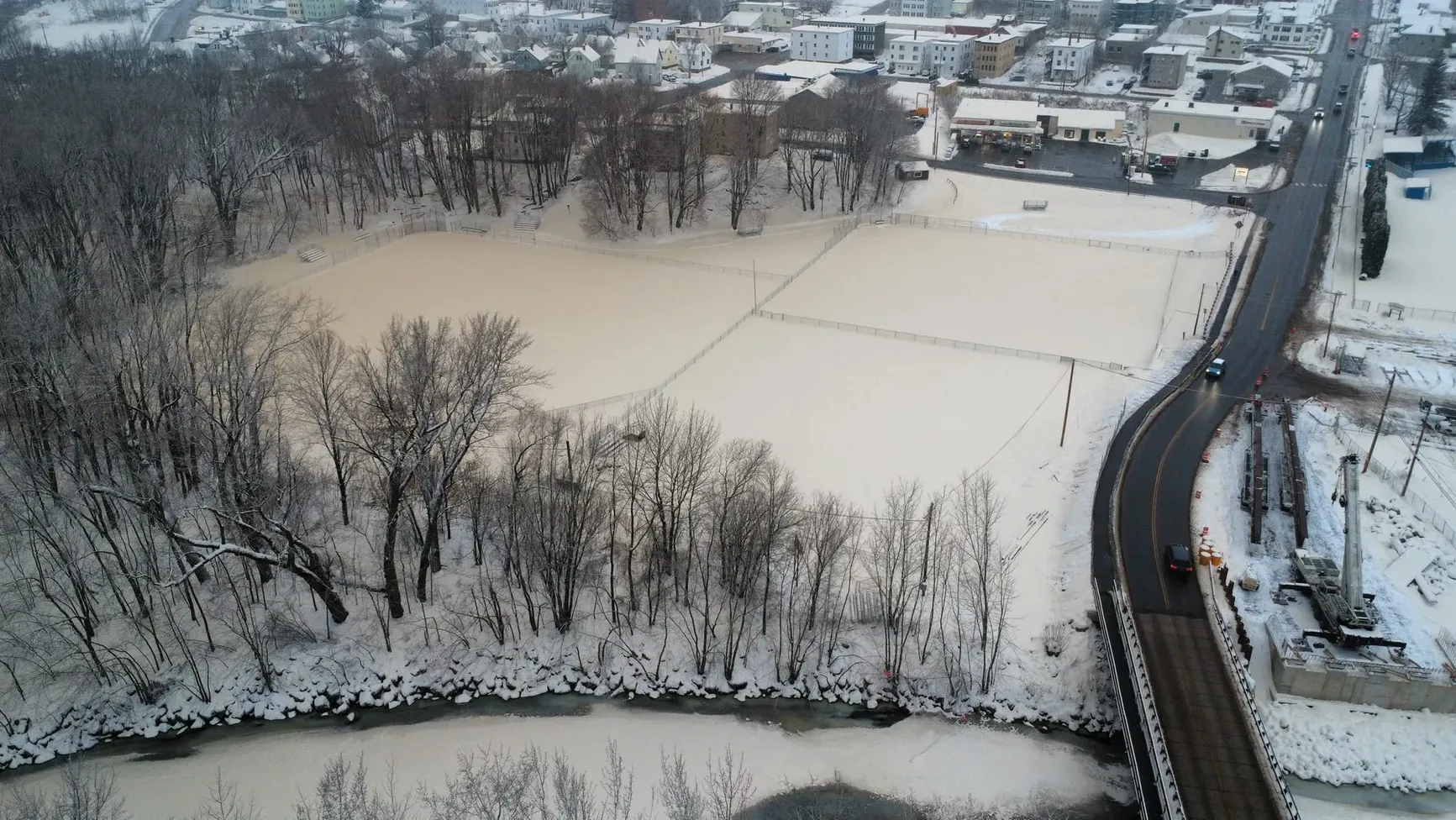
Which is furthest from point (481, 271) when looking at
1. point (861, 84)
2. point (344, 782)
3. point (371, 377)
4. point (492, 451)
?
point (861, 84)

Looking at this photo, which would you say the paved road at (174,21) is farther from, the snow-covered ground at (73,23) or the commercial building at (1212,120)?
the commercial building at (1212,120)

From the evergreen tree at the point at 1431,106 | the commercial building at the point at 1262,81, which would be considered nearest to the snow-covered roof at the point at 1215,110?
the evergreen tree at the point at 1431,106

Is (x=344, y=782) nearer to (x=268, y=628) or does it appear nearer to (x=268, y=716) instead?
(x=268, y=716)

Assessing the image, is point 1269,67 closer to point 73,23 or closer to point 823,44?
point 823,44

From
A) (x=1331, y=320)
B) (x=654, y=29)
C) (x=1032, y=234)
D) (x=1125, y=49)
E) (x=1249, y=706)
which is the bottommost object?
(x=1249, y=706)

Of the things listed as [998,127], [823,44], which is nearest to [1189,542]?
[998,127]

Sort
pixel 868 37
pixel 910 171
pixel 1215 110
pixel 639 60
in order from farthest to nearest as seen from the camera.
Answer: pixel 868 37 < pixel 639 60 < pixel 1215 110 < pixel 910 171

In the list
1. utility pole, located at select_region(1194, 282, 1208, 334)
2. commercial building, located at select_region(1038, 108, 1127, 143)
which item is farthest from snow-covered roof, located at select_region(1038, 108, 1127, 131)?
utility pole, located at select_region(1194, 282, 1208, 334)
